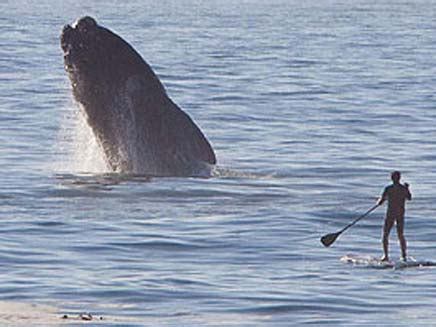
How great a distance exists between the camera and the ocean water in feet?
61.9

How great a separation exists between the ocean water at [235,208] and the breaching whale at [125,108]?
419 millimetres

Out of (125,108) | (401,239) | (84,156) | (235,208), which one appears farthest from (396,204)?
(84,156)

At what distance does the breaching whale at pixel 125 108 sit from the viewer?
1060 inches

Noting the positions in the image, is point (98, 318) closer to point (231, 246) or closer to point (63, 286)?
point (63, 286)

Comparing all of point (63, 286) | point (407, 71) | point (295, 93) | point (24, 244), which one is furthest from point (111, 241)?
point (407, 71)

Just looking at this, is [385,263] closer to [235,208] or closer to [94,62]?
[235,208]

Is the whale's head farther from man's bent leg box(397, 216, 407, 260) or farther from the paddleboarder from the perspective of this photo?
man's bent leg box(397, 216, 407, 260)

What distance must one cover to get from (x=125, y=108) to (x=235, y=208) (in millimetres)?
2636

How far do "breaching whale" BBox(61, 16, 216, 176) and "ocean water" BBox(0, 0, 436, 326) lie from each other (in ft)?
1.37

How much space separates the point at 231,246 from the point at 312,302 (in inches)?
147

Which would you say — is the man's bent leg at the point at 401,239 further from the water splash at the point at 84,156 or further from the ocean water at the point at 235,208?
the water splash at the point at 84,156

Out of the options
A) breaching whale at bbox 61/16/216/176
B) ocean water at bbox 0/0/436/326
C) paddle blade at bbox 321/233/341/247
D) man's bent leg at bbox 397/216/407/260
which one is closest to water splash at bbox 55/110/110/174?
ocean water at bbox 0/0/436/326

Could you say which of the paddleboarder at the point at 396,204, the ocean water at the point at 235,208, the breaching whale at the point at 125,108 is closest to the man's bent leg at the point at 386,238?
the paddleboarder at the point at 396,204

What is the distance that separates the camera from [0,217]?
2448 cm
